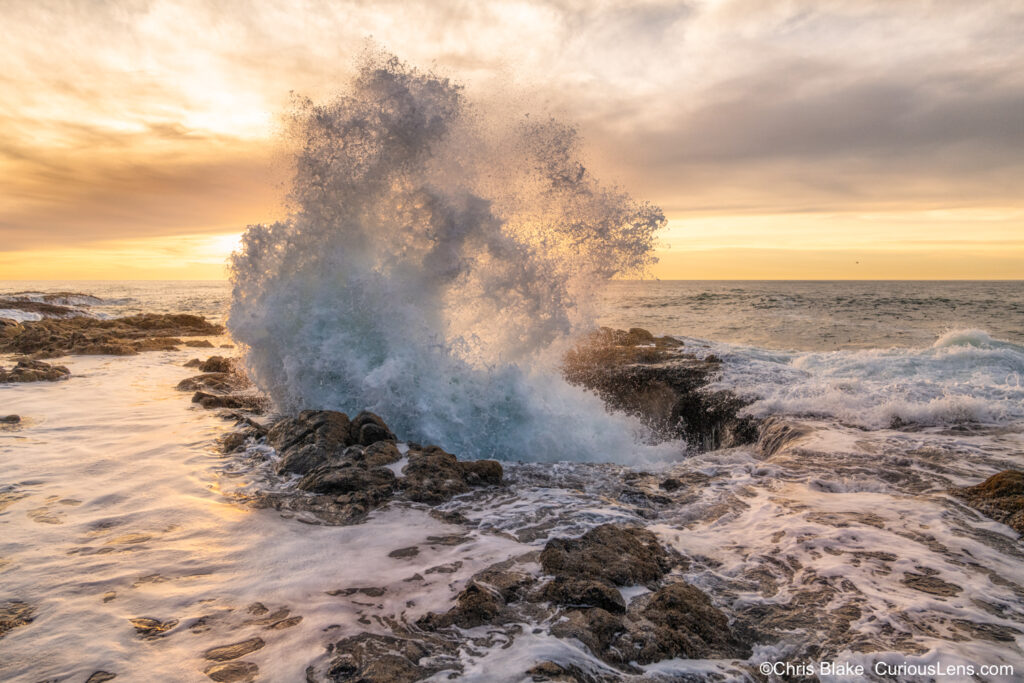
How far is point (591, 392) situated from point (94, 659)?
333 inches

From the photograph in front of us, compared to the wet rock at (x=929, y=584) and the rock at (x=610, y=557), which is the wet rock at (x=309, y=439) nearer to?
the rock at (x=610, y=557)

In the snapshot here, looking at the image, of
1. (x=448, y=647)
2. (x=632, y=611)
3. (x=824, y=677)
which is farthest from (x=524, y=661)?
(x=824, y=677)

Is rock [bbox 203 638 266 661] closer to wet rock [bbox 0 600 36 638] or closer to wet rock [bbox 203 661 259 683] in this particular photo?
wet rock [bbox 203 661 259 683]

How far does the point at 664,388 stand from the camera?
10.3 metres

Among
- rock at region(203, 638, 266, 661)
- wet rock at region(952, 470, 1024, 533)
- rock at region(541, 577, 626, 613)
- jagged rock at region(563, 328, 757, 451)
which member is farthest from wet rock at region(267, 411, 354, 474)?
wet rock at region(952, 470, 1024, 533)

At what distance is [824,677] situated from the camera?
8.69ft

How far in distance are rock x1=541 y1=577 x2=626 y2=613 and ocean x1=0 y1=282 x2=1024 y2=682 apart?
325 mm

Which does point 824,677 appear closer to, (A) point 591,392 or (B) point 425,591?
(B) point 425,591

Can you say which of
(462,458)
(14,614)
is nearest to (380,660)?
(14,614)

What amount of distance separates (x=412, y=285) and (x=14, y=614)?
5.65 metres

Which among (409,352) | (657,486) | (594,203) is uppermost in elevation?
(594,203)

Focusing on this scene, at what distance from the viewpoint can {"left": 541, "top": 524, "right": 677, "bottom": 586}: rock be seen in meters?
3.57

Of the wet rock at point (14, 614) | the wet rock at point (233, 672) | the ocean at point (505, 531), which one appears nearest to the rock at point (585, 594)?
the ocean at point (505, 531)

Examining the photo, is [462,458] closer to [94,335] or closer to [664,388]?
[664,388]
